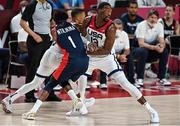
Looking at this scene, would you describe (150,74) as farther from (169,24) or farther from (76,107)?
(76,107)

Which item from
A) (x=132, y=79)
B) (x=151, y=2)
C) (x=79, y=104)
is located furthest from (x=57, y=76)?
(x=151, y=2)

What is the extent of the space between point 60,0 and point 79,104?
5.88m

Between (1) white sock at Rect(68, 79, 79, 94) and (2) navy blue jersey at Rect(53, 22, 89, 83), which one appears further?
(1) white sock at Rect(68, 79, 79, 94)

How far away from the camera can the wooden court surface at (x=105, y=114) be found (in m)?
7.61

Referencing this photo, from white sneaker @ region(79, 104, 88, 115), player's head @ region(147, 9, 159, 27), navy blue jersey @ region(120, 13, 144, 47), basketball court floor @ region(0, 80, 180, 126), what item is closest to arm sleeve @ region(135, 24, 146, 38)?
player's head @ region(147, 9, 159, 27)

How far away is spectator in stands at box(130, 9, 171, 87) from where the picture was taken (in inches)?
478

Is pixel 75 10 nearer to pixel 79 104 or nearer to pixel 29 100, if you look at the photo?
pixel 79 104

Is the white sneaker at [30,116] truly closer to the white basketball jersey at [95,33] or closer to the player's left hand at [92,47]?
the player's left hand at [92,47]

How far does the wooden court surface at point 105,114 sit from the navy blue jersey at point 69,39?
3.10ft

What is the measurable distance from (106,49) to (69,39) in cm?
56

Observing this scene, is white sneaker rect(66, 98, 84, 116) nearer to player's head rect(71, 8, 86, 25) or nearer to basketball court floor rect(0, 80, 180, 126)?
basketball court floor rect(0, 80, 180, 126)

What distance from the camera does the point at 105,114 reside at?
8.45m

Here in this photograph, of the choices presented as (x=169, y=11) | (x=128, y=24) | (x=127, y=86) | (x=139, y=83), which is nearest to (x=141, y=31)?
(x=128, y=24)

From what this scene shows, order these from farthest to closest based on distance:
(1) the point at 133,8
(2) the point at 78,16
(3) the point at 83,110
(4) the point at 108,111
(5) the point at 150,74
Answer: (5) the point at 150,74
(1) the point at 133,8
(4) the point at 108,111
(3) the point at 83,110
(2) the point at 78,16
